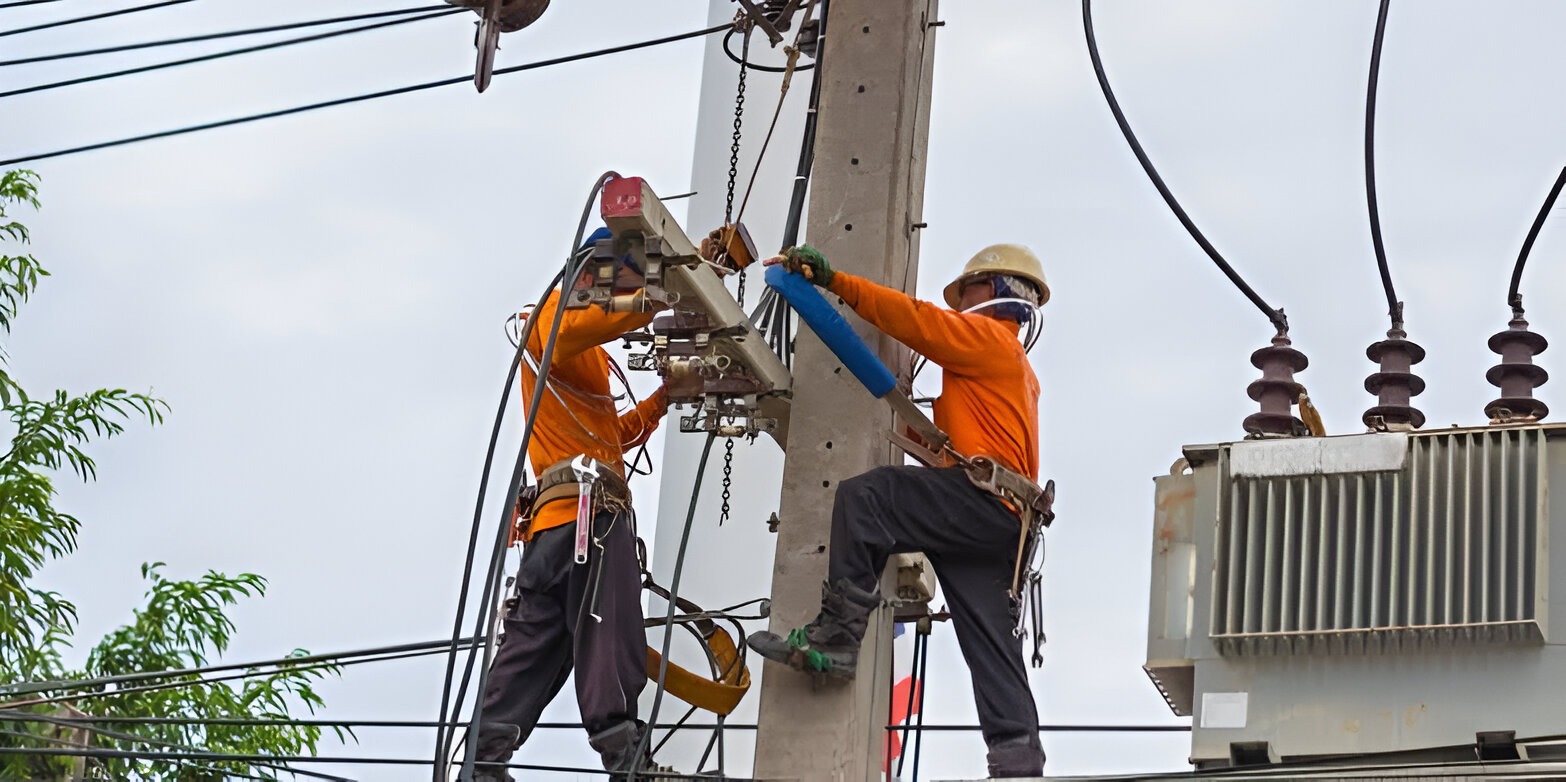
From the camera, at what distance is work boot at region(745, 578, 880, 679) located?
261 inches

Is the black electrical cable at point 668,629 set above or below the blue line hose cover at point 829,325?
below

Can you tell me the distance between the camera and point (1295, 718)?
18.7ft

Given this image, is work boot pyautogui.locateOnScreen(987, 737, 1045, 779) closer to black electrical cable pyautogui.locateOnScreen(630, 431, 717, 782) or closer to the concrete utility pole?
the concrete utility pole

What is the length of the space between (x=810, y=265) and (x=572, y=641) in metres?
1.45

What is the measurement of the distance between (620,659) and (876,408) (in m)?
1.09

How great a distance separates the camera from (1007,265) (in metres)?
7.43

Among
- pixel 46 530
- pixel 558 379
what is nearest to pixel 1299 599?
pixel 558 379

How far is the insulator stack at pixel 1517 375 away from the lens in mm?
6004

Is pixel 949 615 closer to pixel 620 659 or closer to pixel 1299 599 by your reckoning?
pixel 620 659

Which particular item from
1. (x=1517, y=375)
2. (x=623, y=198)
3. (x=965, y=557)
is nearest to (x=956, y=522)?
(x=965, y=557)

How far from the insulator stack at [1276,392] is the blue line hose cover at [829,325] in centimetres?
117

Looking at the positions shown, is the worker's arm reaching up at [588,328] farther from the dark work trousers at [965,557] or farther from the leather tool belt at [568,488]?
the dark work trousers at [965,557]

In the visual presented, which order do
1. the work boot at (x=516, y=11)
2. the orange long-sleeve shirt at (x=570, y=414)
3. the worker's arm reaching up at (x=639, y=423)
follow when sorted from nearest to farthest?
the orange long-sleeve shirt at (x=570, y=414) → the work boot at (x=516, y=11) → the worker's arm reaching up at (x=639, y=423)

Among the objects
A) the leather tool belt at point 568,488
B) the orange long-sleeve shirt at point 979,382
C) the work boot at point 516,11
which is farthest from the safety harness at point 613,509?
the work boot at point 516,11
